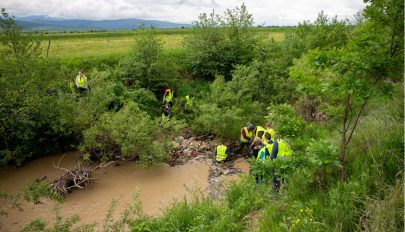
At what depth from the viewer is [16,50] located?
13898 millimetres

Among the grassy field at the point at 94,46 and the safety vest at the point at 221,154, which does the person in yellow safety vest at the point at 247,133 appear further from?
the grassy field at the point at 94,46

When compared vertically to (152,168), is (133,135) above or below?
above

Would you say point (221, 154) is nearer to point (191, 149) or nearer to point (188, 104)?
point (191, 149)

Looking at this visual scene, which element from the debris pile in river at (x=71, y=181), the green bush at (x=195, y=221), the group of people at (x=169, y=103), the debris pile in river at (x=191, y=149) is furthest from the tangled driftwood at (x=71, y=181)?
the group of people at (x=169, y=103)

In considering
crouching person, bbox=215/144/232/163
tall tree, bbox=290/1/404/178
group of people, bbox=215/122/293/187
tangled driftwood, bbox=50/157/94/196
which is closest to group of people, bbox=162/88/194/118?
group of people, bbox=215/122/293/187

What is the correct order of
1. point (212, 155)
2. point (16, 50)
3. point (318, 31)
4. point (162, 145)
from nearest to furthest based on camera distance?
point (162, 145), point (212, 155), point (16, 50), point (318, 31)

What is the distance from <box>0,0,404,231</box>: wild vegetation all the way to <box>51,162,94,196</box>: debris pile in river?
3.54ft

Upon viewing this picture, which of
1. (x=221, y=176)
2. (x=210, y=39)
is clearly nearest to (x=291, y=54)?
(x=210, y=39)

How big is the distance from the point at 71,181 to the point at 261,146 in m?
6.55

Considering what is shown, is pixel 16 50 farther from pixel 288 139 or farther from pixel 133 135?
pixel 288 139

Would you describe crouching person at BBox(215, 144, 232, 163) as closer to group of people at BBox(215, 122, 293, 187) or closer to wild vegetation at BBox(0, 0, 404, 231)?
group of people at BBox(215, 122, 293, 187)

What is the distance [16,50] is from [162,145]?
26.7ft

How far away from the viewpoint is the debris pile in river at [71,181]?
33.7ft

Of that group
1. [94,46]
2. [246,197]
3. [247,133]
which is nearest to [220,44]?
[247,133]
